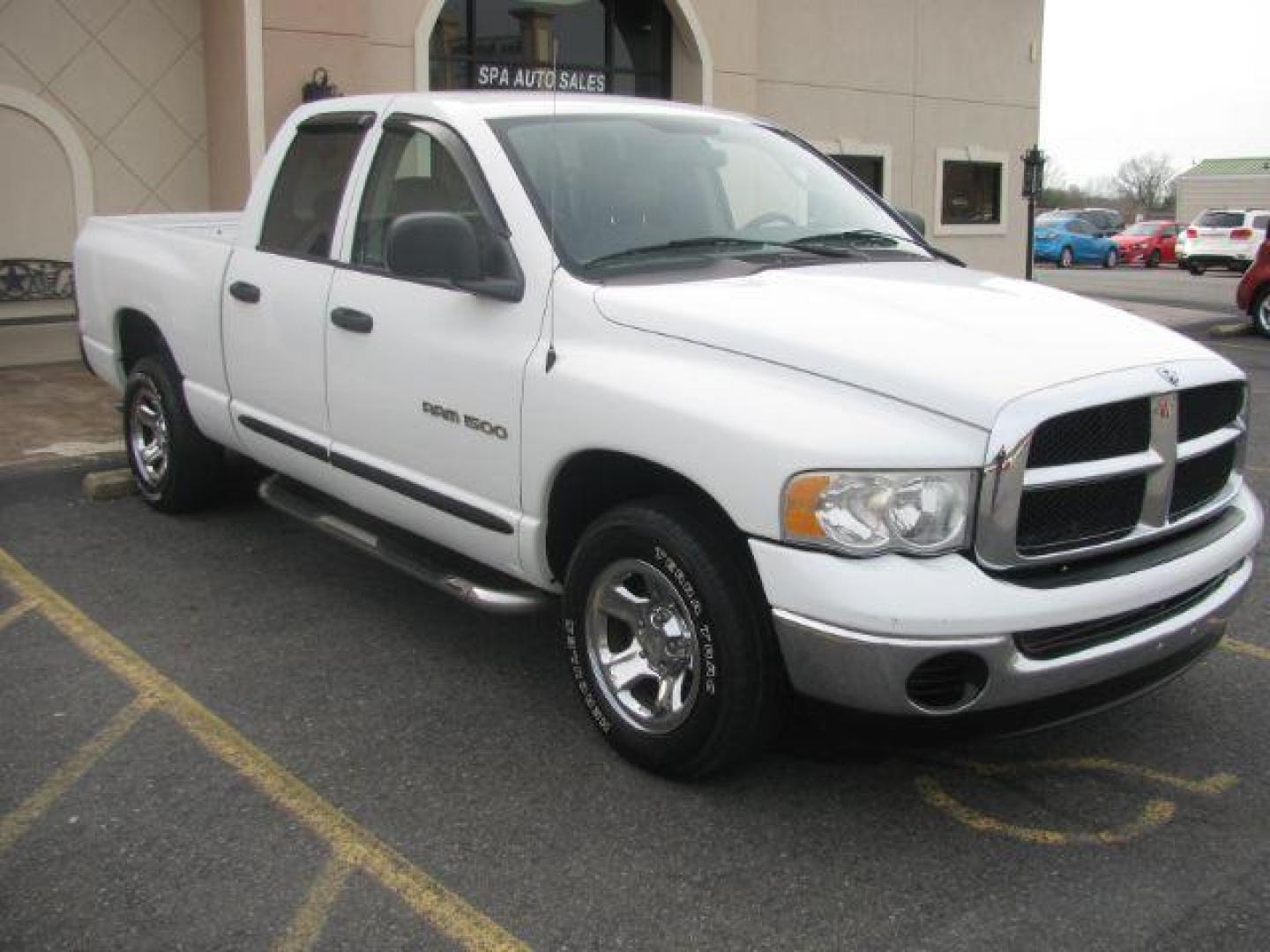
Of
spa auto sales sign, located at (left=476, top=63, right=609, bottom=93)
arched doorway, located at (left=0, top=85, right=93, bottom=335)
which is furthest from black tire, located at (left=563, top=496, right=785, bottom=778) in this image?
spa auto sales sign, located at (left=476, top=63, right=609, bottom=93)

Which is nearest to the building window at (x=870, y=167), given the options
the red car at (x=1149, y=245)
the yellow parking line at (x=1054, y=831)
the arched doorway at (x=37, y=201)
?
the arched doorway at (x=37, y=201)

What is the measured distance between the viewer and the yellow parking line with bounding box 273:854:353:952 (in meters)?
2.99

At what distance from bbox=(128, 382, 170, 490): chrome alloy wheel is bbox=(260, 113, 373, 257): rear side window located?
1.34 meters

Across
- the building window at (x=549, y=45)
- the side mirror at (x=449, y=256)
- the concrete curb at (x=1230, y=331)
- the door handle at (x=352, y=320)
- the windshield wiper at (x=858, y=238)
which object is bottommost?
the concrete curb at (x=1230, y=331)

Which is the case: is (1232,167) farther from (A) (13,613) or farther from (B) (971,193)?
(A) (13,613)

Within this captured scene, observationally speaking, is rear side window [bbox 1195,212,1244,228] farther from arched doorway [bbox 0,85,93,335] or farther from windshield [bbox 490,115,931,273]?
windshield [bbox 490,115,931,273]

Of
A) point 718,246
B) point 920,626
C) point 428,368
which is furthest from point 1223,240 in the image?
point 920,626

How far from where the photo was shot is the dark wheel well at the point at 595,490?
3648 mm

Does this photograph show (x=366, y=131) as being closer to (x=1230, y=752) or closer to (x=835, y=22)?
(x=1230, y=752)

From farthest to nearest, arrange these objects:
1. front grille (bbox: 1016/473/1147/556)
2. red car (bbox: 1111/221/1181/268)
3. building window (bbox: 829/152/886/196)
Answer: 1. red car (bbox: 1111/221/1181/268)
2. building window (bbox: 829/152/886/196)
3. front grille (bbox: 1016/473/1147/556)

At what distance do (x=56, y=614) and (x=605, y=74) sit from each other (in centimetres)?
1106

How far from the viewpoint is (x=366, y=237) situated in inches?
191

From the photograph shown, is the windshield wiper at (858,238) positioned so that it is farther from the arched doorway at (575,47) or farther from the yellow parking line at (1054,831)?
the arched doorway at (575,47)

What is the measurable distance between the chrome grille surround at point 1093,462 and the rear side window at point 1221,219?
32651mm
